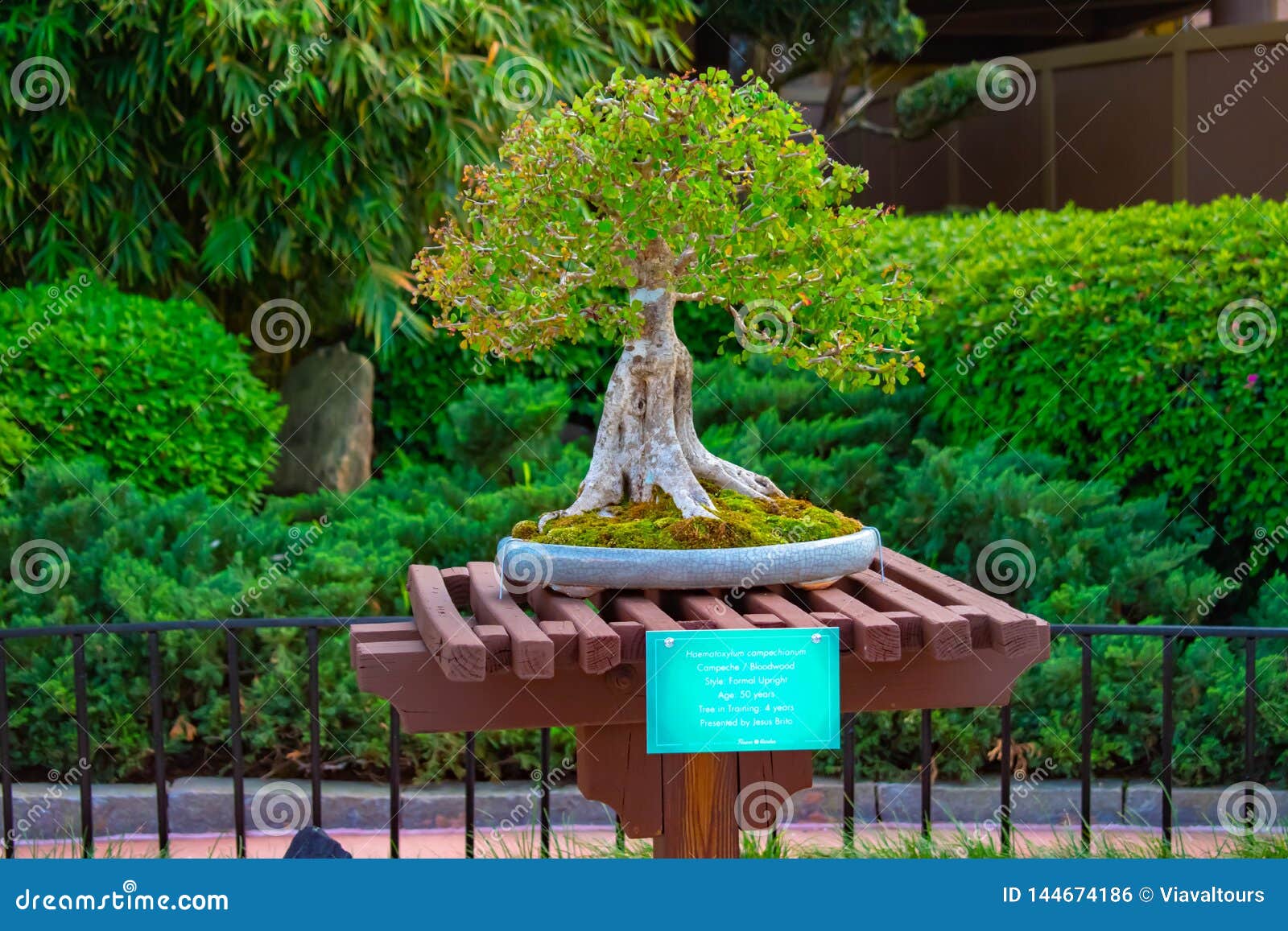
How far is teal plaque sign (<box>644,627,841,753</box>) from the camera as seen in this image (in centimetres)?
255

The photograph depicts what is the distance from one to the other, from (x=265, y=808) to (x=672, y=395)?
92.9 inches

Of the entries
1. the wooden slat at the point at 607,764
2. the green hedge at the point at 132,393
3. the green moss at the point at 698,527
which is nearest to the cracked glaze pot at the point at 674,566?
the green moss at the point at 698,527

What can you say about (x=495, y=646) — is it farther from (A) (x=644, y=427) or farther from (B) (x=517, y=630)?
(A) (x=644, y=427)

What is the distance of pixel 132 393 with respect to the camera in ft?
19.4

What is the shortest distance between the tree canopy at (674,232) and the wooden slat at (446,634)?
571 millimetres

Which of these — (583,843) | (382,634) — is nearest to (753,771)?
(382,634)

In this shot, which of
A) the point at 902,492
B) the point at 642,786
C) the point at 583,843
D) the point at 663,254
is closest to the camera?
the point at 642,786

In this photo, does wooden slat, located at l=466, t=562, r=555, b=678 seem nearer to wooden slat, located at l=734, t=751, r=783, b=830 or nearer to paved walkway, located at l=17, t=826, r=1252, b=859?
wooden slat, located at l=734, t=751, r=783, b=830

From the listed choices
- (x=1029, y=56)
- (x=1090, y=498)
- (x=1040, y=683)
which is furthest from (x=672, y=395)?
(x=1029, y=56)

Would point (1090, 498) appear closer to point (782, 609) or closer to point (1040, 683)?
point (1040, 683)

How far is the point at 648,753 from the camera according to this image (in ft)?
9.00

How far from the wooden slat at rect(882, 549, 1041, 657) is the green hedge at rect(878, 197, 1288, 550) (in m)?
2.51

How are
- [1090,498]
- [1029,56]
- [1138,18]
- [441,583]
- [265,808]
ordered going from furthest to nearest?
[1138,18] < [1029,56] < [1090,498] < [265,808] < [441,583]

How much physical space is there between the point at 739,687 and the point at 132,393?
4.16m
